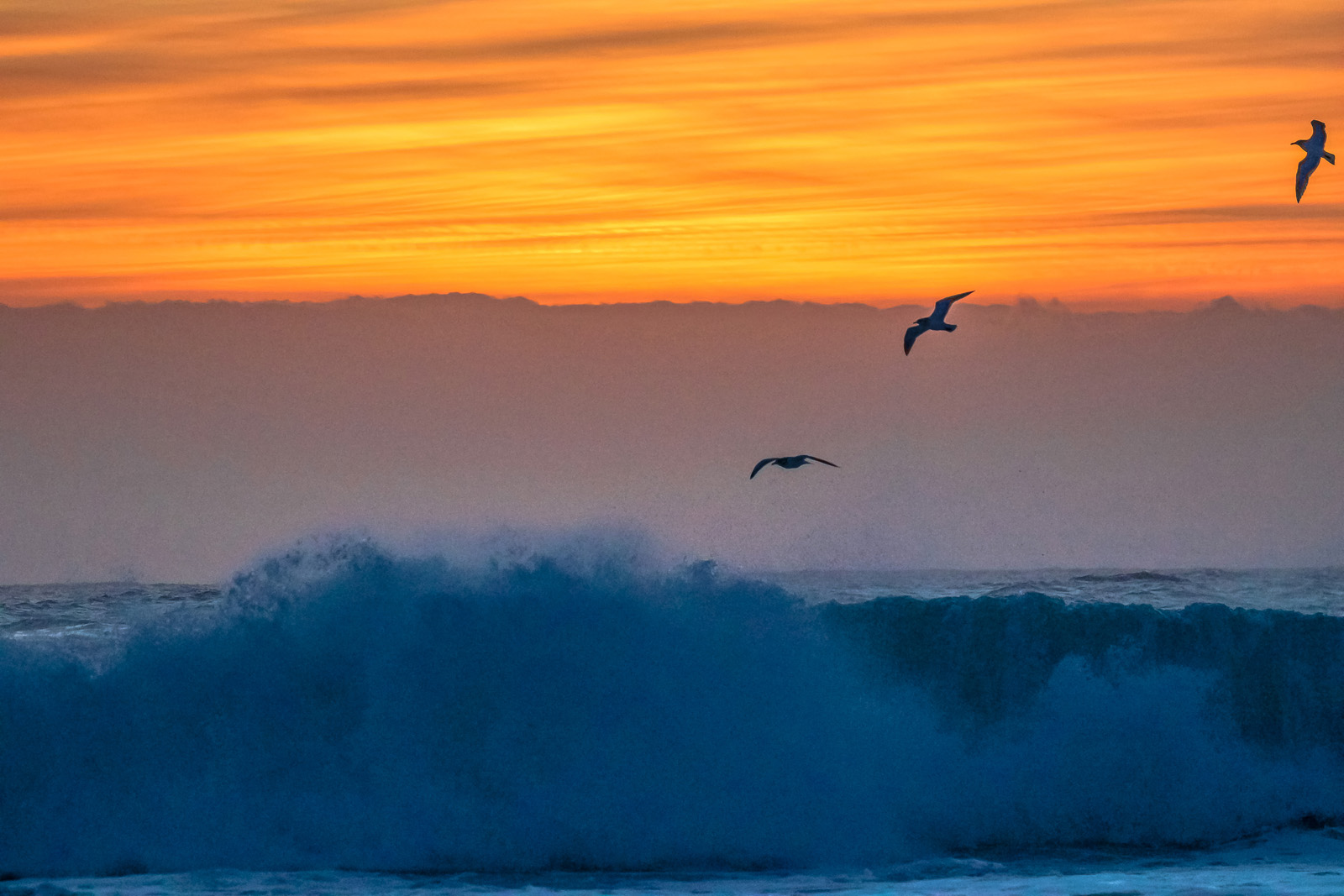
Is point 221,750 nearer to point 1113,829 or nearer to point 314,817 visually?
point 314,817

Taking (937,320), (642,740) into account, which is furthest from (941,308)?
(642,740)

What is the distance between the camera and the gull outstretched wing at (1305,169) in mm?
15797

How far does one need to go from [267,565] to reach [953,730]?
731cm

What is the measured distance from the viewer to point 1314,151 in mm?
16375

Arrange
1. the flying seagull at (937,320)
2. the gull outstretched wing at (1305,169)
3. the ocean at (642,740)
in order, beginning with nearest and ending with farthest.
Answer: the ocean at (642,740)
the gull outstretched wing at (1305,169)
the flying seagull at (937,320)

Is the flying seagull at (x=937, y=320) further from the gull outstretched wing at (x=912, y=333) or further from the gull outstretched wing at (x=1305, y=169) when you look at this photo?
the gull outstretched wing at (x=1305, y=169)

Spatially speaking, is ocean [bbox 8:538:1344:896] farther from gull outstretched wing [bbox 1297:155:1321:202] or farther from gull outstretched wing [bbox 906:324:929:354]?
gull outstretched wing [bbox 1297:155:1321:202]

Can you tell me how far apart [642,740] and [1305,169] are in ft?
28.4

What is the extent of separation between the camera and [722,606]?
667 inches

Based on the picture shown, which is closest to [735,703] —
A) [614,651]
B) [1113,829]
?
[614,651]

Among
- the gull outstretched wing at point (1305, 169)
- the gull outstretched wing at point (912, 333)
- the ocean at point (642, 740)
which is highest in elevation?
the gull outstretched wing at point (1305, 169)

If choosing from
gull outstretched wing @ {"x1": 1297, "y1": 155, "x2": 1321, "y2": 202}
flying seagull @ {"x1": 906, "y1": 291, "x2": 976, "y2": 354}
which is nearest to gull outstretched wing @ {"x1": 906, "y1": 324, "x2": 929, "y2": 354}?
flying seagull @ {"x1": 906, "y1": 291, "x2": 976, "y2": 354}

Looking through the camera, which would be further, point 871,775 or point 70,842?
point 871,775

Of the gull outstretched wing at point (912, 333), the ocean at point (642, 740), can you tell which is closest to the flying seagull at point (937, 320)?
the gull outstretched wing at point (912, 333)
